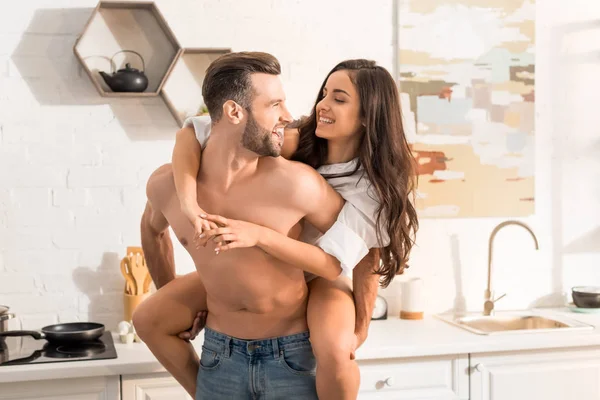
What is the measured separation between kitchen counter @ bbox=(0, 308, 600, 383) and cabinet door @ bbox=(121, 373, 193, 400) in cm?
4

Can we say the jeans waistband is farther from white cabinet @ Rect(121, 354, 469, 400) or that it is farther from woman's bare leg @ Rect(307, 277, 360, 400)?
white cabinet @ Rect(121, 354, 469, 400)

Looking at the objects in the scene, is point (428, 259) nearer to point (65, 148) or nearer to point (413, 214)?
point (413, 214)

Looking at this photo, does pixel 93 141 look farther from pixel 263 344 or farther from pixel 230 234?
pixel 230 234

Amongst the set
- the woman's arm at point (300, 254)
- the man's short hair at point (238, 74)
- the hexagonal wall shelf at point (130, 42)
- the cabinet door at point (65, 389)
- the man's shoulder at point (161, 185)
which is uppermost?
the hexagonal wall shelf at point (130, 42)

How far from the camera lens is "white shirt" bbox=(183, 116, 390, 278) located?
7.36 ft

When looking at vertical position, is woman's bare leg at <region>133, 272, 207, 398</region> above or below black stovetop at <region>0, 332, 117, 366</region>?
above

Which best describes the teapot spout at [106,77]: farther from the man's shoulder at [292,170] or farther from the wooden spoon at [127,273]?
the man's shoulder at [292,170]

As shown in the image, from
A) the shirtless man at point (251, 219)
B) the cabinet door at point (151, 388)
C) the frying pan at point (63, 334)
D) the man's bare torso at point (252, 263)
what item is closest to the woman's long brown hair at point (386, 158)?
the shirtless man at point (251, 219)

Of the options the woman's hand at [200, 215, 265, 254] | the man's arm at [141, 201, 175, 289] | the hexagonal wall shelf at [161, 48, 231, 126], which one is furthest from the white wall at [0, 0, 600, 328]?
the woman's hand at [200, 215, 265, 254]

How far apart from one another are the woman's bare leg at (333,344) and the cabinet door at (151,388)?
0.84 meters

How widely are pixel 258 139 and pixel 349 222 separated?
1.20 feet

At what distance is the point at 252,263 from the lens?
2.23 m

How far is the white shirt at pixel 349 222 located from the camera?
224 cm

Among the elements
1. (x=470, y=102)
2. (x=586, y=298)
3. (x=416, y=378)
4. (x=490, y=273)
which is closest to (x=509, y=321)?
(x=490, y=273)
